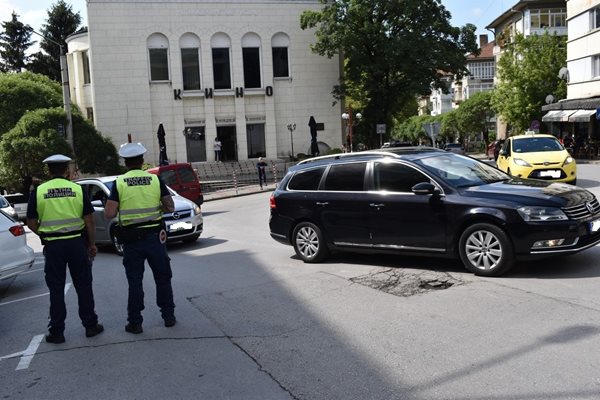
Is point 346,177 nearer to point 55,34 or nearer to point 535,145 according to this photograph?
point 535,145

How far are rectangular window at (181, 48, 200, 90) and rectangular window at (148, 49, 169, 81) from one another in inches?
43.4

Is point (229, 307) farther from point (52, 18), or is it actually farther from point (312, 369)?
point (52, 18)

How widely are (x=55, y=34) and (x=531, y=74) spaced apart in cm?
4237

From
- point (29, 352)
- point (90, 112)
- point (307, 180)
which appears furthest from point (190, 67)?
point (29, 352)

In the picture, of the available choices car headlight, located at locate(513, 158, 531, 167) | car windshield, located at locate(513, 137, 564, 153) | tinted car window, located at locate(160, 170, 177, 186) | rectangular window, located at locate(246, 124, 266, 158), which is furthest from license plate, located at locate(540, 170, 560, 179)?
rectangular window, located at locate(246, 124, 266, 158)

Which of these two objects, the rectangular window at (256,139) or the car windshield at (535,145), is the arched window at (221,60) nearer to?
the rectangular window at (256,139)

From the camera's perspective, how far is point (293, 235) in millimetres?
9453

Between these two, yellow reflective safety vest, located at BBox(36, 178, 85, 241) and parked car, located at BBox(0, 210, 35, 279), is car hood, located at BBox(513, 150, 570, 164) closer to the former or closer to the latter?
parked car, located at BBox(0, 210, 35, 279)

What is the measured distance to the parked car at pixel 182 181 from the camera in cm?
1888

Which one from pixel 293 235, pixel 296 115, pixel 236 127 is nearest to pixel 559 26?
pixel 296 115

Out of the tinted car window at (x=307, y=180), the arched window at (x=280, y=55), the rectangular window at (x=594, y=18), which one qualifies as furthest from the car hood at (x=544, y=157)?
the arched window at (x=280, y=55)

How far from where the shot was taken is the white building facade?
38.4 metres

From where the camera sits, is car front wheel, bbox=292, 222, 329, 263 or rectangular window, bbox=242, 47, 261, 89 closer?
car front wheel, bbox=292, 222, 329, 263

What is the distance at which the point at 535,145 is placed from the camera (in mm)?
16844
